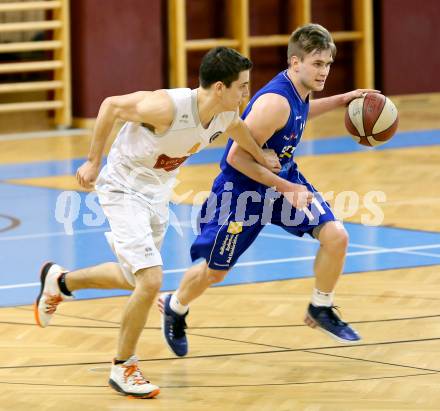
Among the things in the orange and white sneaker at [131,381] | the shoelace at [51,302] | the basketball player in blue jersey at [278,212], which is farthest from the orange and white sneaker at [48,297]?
the orange and white sneaker at [131,381]

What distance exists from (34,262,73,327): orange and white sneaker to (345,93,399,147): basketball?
65.0 inches

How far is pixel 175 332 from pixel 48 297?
2.12ft

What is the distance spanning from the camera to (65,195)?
10172 mm

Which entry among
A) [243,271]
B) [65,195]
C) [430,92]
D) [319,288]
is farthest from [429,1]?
[319,288]

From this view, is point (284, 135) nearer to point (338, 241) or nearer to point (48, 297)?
point (338, 241)

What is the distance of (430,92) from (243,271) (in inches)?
397

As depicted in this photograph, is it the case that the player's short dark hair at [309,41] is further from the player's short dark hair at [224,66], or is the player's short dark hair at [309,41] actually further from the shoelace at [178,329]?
the shoelace at [178,329]

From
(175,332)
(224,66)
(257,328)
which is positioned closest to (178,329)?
(175,332)

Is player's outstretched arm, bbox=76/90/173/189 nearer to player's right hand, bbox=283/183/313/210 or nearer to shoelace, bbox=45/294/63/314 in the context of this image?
player's right hand, bbox=283/183/313/210

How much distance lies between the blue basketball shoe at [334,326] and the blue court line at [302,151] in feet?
20.0

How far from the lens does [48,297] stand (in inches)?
222

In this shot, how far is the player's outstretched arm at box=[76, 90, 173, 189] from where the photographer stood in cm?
486

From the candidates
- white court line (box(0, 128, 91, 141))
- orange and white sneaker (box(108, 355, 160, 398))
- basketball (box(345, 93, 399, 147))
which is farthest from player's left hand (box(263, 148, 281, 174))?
white court line (box(0, 128, 91, 141))

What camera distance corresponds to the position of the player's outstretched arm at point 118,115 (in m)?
4.86
